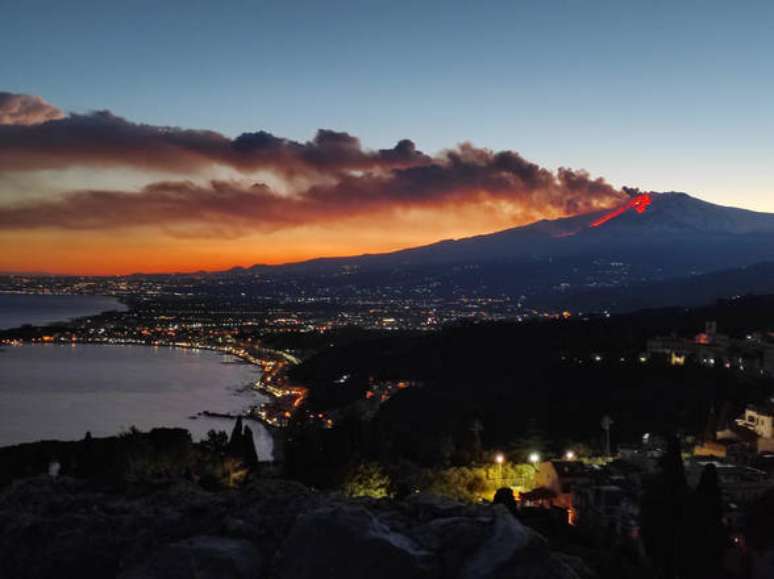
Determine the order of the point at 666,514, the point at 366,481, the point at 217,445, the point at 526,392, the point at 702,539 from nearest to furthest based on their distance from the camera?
the point at 702,539, the point at 666,514, the point at 366,481, the point at 217,445, the point at 526,392

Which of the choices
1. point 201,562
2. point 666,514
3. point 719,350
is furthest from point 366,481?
point 719,350

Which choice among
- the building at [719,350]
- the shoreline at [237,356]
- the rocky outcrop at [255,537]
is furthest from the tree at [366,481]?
the shoreline at [237,356]

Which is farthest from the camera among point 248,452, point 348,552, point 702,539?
point 248,452

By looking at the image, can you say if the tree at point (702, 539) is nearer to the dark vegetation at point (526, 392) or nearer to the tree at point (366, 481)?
the tree at point (366, 481)

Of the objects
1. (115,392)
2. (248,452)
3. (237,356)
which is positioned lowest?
(237,356)

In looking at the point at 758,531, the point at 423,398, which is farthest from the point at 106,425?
the point at 758,531

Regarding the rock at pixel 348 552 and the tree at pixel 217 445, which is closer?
the rock at pixel 348 552

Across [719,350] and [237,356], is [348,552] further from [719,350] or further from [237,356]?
[237,356]
